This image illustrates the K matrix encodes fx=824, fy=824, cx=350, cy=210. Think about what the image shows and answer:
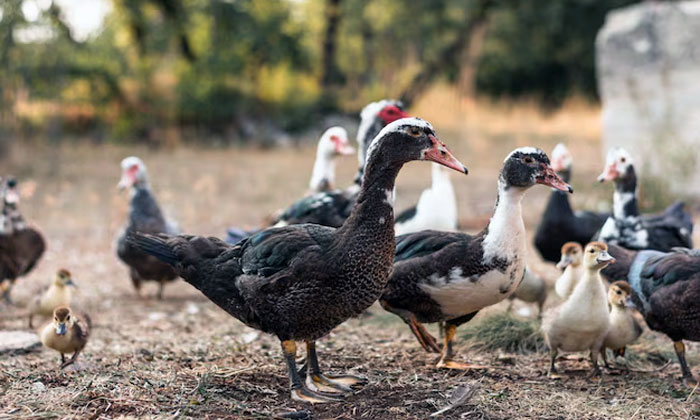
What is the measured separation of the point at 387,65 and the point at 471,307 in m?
19.6

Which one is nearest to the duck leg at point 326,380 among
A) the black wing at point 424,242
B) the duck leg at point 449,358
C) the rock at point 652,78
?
the duck leg at point 449,358

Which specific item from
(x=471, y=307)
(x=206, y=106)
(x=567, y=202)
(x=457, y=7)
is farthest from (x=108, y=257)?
(x=457, y=7)

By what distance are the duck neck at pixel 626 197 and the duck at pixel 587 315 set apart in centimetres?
153

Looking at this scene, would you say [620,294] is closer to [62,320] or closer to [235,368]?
[235,368]

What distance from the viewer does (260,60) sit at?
18797 mm

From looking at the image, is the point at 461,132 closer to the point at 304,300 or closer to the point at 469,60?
the point at 469,60

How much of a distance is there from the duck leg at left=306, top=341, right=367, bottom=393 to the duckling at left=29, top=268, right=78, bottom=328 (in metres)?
2.27

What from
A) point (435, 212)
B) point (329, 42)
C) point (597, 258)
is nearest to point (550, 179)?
point (597, 258)

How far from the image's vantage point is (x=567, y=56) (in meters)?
23.2

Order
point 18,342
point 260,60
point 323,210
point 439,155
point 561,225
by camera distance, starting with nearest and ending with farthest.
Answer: point 439,155 < point 18,342 < point 323,210 < point 561,225 < point 260,60

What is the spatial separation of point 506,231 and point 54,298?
3120 mm

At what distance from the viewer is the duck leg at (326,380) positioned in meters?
3.87

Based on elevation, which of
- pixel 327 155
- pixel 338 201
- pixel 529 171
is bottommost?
pixel 338 201

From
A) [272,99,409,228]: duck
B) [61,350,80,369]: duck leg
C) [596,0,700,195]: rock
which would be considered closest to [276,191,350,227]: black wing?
[272,99,409,228]: duck
